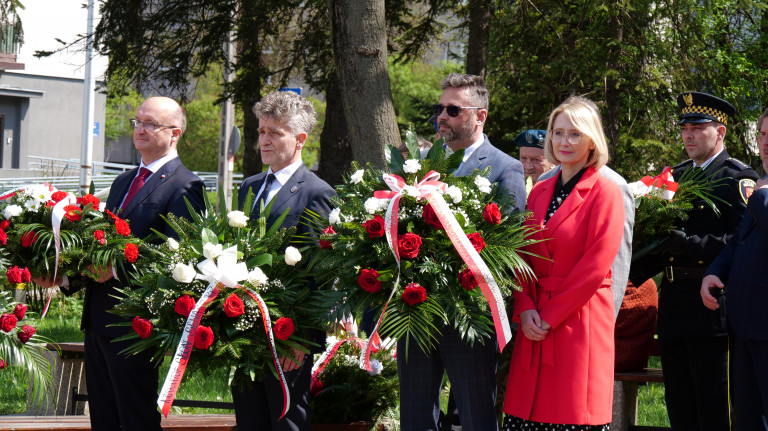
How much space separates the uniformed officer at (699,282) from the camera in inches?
197

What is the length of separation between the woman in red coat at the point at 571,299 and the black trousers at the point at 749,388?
31.4 inches

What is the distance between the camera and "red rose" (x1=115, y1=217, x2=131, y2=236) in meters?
4.54

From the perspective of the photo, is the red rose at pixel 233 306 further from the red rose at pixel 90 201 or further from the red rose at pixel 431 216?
the red rose at pixel 90 201

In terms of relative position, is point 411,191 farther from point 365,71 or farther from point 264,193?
point 365,71

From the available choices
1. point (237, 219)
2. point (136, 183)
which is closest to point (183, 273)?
point (237, 219)

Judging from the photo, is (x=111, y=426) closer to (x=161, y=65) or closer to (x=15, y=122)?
(x=161, y=65)

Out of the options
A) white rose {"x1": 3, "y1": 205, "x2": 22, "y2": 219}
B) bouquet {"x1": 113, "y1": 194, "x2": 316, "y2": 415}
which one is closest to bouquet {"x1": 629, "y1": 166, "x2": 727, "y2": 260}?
bouquet {"x1": 113, "y1": 194, "x2": 316, "y2": 415}

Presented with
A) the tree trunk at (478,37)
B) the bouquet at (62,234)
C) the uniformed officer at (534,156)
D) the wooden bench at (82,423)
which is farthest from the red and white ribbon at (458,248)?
the tree trunk at (478,37)

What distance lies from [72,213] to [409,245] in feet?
6.58

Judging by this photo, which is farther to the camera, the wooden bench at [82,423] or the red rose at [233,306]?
the wooden bench at [82,423]

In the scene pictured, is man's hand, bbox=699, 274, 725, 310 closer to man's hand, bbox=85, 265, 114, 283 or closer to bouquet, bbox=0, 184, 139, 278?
bouquet, bbox=0, 184, 139, 278

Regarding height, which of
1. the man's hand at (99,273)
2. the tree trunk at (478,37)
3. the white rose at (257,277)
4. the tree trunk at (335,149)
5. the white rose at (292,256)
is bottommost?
the man's hand at (99,273)

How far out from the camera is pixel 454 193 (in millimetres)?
3871

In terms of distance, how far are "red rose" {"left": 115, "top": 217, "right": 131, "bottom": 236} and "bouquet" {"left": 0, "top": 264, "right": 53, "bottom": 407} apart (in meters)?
0.52
